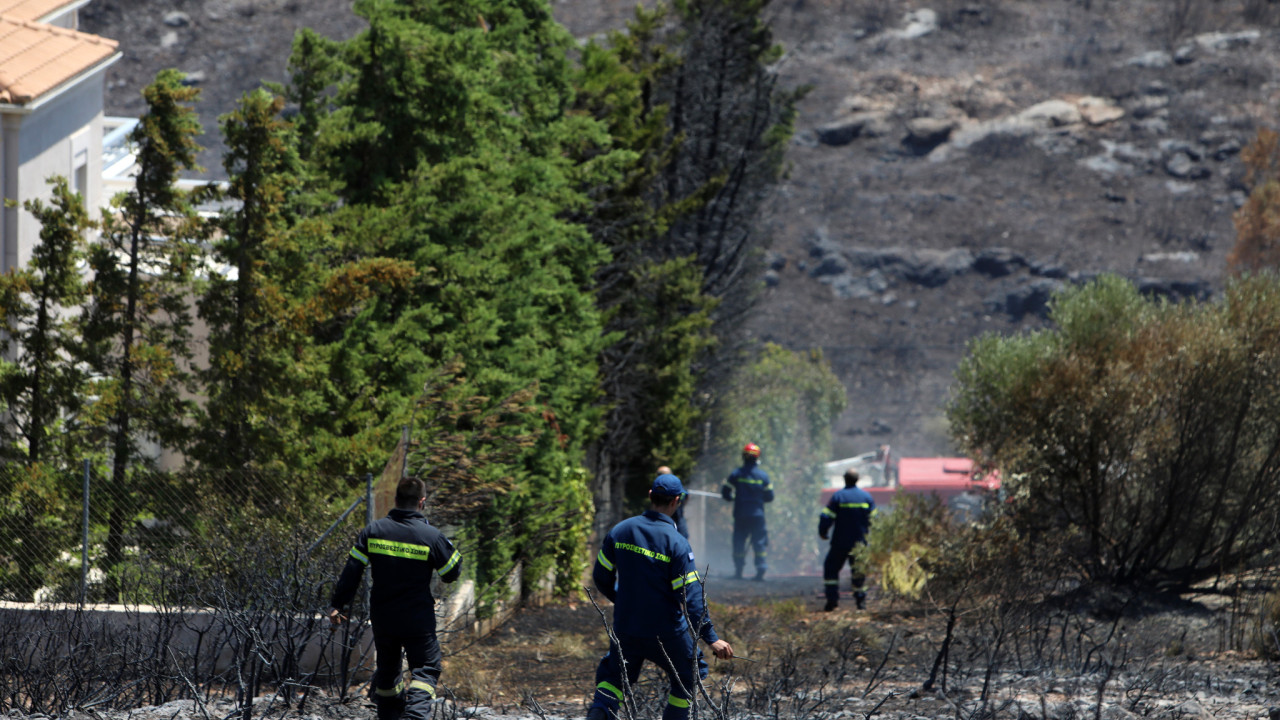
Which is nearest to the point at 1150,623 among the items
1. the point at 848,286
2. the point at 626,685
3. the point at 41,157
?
the point at 626,685

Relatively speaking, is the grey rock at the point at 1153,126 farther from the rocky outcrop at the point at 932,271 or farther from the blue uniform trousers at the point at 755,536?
the blue uniform trousers at the point at 755,536

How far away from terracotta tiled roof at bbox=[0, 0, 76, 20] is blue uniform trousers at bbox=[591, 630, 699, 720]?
47.9 feet

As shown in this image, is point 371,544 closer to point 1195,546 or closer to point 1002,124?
point 1195,546

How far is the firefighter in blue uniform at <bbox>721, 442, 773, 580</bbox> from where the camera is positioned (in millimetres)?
23328

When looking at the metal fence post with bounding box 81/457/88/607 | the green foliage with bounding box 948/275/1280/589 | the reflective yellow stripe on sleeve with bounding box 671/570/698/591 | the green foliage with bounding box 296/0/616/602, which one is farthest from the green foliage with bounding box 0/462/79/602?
the green foliage with bounding box 948/275/1280/589

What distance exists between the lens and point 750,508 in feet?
77.7

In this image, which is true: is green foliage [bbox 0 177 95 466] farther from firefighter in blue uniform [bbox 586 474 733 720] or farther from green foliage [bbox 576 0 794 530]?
green foliage [bbox 576 0 794 530]

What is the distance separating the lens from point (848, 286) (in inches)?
3447

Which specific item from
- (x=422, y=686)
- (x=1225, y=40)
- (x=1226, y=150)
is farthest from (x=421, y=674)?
(x=1225, y=40)

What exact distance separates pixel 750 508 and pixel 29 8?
529 inches

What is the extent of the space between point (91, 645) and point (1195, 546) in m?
11.2

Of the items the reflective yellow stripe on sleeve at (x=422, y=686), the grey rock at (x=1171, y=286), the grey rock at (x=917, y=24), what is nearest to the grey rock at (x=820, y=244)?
the grey rock at (x=1171, y=286)

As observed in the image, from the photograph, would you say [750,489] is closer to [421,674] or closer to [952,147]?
[421,674]

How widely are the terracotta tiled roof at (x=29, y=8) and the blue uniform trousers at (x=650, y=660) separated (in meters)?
14.6
